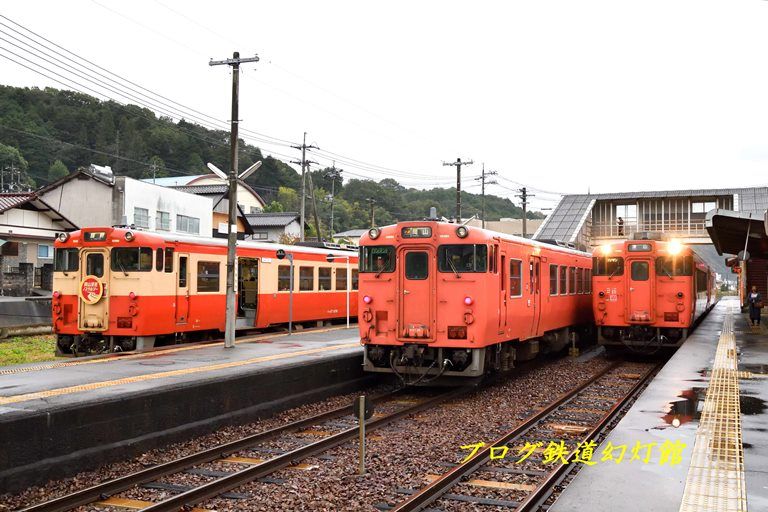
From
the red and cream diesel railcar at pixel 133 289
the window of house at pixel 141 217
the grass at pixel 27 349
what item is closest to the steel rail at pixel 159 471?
the red and cream diesel railcar at pixel 133 289

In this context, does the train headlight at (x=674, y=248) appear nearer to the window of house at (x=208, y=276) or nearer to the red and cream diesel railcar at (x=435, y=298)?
the red and cream diesel railcar at (x=435, y=298)

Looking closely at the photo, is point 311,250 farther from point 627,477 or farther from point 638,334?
point 627,477

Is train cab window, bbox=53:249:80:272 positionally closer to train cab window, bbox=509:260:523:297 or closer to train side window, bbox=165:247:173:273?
train side window, bbox=165:247:173:273

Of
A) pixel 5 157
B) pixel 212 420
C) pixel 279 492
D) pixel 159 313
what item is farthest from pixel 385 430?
pixel 5 157

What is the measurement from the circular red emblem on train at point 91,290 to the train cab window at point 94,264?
16 cm

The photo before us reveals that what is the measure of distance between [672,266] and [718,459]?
38.7 feet

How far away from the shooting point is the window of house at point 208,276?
1677 cm

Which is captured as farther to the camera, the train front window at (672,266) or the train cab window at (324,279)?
the train cab window at (324,279)

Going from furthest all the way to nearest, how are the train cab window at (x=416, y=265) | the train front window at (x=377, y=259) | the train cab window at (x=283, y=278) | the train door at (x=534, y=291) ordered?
1. the train cab window at (x=283, y=278)
2. the train door at (x=534, y=291)
3. the train front window at (x=377, y=259)
4. the train cab window at (x=416, y=265)

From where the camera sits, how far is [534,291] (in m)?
15.1

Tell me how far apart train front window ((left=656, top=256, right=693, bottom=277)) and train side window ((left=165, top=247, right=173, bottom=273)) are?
1183cm

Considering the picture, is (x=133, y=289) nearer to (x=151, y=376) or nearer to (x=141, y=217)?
(x=151, y=376)

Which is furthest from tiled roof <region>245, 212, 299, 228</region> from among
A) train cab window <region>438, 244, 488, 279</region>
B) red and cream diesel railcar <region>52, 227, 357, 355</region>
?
train cab window <region>438, 244, 488, 279</region>

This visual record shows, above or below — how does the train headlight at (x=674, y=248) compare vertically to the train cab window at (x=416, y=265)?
above
